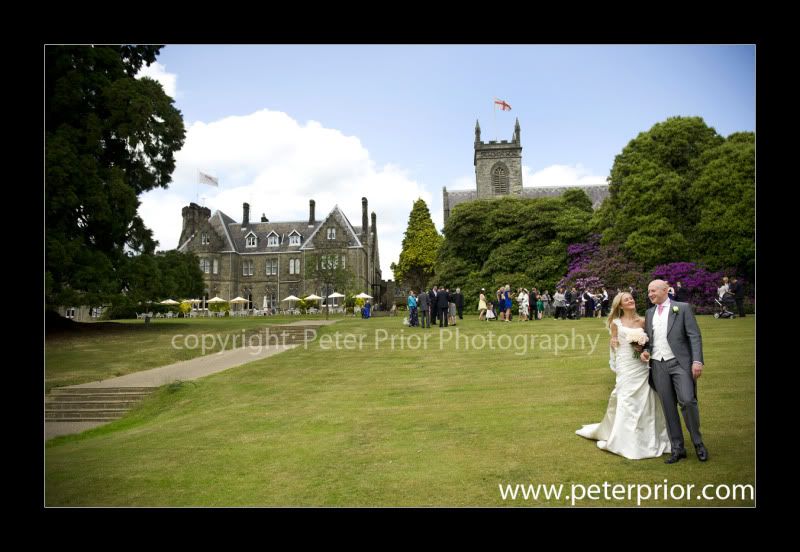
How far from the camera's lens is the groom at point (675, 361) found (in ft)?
18.1

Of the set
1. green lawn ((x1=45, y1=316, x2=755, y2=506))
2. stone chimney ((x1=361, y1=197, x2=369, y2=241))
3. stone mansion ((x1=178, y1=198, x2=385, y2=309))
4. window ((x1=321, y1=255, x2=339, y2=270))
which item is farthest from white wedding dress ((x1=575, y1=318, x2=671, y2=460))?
stone chimney ((x1=361, y1=197, x2=369, y2=241))

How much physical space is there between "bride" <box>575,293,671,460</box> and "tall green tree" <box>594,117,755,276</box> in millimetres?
15094

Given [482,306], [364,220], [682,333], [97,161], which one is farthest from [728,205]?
[364,220]

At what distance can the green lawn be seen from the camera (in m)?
5.39

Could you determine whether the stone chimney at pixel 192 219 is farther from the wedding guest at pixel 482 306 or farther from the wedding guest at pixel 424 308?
the wedding guest at pixel 424 308

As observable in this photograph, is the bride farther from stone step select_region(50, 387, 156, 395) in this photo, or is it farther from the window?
the window

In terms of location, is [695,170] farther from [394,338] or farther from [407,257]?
[407,257]

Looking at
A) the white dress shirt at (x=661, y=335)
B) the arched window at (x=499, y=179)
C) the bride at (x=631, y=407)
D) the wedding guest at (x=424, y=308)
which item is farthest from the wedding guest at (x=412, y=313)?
the arched window at (x=499, y=179)

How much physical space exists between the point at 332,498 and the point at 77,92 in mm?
16122

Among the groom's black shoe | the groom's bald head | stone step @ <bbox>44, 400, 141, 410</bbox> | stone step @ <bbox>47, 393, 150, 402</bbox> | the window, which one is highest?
the window

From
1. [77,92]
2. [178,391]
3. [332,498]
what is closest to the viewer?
[332,498]

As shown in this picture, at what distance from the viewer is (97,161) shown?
17.9 meters

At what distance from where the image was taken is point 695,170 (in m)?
25.4
